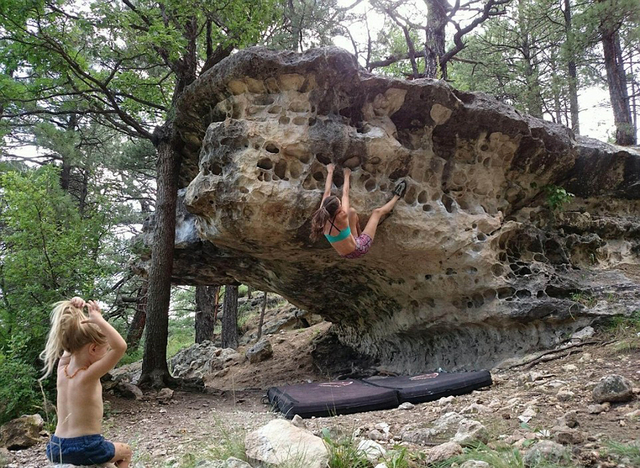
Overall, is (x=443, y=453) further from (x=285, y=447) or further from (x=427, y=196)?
(x=427, y=196)

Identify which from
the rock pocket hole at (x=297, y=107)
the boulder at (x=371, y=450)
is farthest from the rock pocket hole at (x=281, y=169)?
the boulder at (x=371, y=450)

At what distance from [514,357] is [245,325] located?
14.5 meters

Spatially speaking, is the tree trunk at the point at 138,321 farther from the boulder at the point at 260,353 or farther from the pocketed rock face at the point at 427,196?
the pocketed rock face at the point at 427,196

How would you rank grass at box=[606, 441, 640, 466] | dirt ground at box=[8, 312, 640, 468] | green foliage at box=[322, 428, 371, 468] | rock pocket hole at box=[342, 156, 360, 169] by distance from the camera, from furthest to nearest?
rock pocket hole at box=[342, 156, 360, 169], dirt ground at box=[8, 312, 640, 468], green foliage at box=[322, 428, 371, 468], grass at box=[606, 441, 640, 466]

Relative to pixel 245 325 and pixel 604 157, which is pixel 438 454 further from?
pixel 245 325

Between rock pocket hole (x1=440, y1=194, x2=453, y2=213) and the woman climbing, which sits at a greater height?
rock pocket hole (x1=440, y1=194, x2=453, y2=213)

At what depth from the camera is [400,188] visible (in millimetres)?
6887

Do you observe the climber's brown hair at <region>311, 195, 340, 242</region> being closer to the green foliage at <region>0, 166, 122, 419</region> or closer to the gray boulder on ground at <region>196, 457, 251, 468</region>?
the gray boulder on ground at <region>196, 457, 251, 468</region>

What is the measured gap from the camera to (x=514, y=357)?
22.9 feet

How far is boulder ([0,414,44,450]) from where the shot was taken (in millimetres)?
5262

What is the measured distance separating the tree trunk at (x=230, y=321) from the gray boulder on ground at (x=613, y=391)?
1256 cm

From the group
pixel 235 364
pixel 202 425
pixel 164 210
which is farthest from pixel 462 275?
→ pixel 235 364

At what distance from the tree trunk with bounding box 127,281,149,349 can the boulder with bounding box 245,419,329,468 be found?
7.47 m

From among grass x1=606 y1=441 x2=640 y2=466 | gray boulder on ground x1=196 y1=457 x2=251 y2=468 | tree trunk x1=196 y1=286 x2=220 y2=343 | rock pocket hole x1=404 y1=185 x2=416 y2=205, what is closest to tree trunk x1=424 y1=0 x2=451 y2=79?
rock pocket hole x1=404 y1=185 x2=416 y2=205
